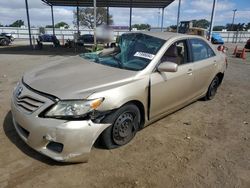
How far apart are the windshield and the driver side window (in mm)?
189

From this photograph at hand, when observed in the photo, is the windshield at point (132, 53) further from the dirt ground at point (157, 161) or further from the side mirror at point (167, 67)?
the dirt ground at point (157, 161)

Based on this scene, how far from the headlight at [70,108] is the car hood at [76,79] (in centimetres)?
7

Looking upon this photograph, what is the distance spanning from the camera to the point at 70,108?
2660 mm

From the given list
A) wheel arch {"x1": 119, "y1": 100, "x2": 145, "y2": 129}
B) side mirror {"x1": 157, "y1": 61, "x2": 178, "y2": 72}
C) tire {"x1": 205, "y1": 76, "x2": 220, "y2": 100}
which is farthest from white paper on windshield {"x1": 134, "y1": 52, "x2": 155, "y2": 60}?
tire {"x1": 205, "y1": 76, "x2": 220, "y2": 100}

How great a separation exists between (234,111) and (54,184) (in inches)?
162

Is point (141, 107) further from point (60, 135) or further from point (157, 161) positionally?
point (60, 135)

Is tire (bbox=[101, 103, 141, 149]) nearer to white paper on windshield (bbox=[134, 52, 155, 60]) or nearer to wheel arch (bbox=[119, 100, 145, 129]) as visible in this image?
wheel arch (bbox=[119, 100, 145, 129])

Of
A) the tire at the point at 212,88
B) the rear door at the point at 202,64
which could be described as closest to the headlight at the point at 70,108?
the rear door at the point at 202,64

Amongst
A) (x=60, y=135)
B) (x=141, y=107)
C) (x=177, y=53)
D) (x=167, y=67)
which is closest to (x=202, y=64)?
(x=177, y=53)

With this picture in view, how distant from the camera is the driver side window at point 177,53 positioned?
3.89 meters

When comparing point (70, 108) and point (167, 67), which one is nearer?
point (70, 108)

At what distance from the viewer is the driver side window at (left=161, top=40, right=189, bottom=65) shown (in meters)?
3.89

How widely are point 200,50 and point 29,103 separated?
11.6 feet

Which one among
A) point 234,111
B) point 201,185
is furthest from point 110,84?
point 234,111
